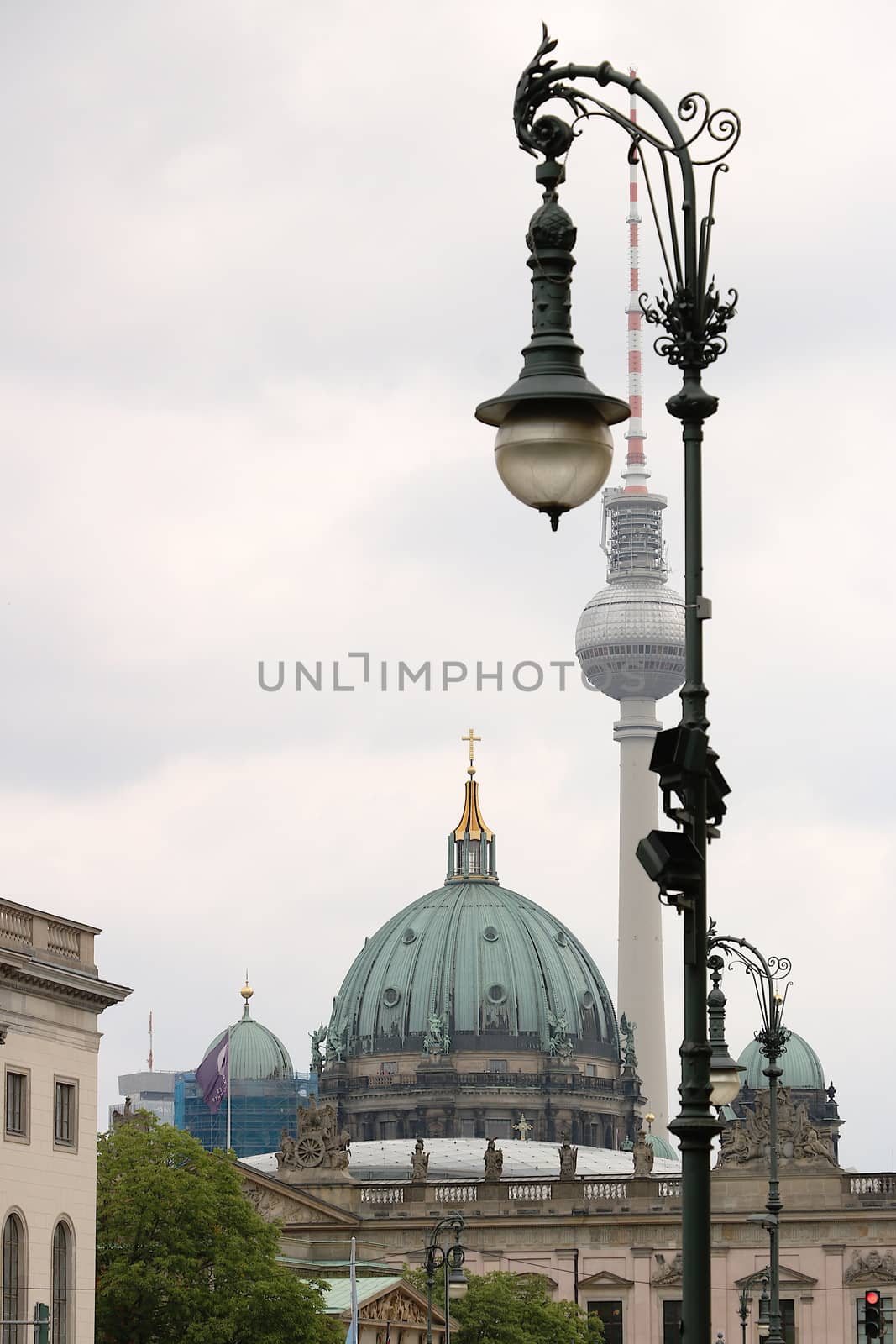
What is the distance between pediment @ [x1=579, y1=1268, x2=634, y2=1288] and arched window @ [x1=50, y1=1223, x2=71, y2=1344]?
70.0 metres

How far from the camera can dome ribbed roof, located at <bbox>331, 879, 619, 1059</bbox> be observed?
616ft

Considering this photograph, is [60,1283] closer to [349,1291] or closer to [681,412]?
[349,1291]

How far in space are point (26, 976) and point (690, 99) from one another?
54.0 m

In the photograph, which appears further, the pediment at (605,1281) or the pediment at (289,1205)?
the pediment at (289,1205)

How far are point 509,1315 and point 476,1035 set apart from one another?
239 feet

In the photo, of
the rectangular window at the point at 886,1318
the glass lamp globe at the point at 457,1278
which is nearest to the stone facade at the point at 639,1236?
the rectangular window at the point at 886,1318

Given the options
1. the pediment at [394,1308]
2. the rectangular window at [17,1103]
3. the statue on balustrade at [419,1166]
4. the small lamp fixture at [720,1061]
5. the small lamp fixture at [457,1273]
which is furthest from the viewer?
the statue on balustrade at [419,1166]

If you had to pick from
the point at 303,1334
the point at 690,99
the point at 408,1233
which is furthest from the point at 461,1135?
the point at 690,99

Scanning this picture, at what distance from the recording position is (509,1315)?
114 m

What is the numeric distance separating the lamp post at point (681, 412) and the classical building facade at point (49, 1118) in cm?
5122

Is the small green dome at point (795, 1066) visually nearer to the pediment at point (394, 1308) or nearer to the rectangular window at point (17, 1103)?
the pediment at point (394, 1308)

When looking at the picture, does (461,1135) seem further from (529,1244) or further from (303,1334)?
(303,1334)

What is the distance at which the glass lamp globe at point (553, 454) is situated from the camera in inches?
762

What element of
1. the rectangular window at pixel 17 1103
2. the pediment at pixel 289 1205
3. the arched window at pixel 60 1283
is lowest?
the arched window at pixel 60 1283
